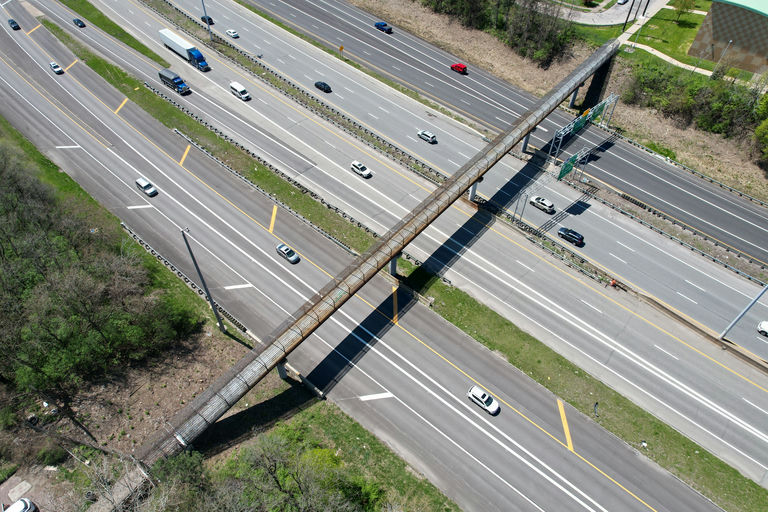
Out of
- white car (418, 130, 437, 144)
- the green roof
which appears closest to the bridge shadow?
white car (418, 130, 437, 144)

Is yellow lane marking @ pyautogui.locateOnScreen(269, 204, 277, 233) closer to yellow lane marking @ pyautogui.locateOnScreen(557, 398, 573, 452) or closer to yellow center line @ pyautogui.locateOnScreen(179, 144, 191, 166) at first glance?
yellow center line @ pyautogui.locateOnScreen(179, 144, 191, 166)

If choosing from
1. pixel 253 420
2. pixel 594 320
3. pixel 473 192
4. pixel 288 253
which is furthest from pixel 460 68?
pixel 253 420

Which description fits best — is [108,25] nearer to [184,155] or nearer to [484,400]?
[184,155]

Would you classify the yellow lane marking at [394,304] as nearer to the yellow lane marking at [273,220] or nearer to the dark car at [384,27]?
the yellow lane marking at [273,220]

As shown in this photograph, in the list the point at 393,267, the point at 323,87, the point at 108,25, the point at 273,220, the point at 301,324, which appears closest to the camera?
the point at 301,324

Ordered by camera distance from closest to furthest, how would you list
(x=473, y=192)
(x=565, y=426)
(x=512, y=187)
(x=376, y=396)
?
1. (x=565, y=426)
2. (x=376, y=396)
3. (x=473, y=192)
4. (x=512, y=187)
